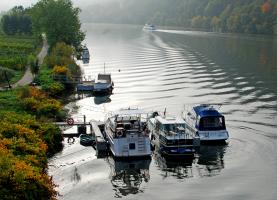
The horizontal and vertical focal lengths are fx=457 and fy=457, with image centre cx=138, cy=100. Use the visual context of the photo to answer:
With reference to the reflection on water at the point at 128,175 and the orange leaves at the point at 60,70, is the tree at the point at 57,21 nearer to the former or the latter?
the orange leaves at the point at 60,70

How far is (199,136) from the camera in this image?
58969 millimetres

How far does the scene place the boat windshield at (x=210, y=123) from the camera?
5965cm

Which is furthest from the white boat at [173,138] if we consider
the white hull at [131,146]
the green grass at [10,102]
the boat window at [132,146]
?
the green grass at [10,102]

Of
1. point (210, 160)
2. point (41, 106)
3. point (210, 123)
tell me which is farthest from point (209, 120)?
point (41, 106)

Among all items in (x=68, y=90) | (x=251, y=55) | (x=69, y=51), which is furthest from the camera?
(x=251, y=55)

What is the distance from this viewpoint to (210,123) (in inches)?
2370

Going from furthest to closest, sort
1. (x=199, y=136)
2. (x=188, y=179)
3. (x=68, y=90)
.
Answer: (x=68, y=90) < (x=199, y=136) < (x=188, y=179)

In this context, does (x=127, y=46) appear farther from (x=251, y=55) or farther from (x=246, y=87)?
(x=246, y=87)

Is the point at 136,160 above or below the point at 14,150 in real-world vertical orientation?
below

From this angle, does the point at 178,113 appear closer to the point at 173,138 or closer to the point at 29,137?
the point at 173,138

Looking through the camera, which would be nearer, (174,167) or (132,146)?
(174,167)

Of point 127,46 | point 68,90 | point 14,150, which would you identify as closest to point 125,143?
point 14,150

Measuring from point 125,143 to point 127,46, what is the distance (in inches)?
5555

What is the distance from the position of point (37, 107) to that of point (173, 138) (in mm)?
23589
